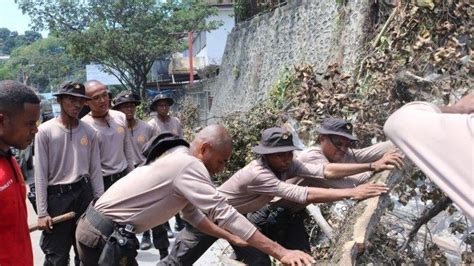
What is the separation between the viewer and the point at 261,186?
4.18m

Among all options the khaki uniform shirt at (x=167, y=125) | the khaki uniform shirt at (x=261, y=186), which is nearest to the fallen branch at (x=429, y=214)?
the khaki uniform shirt at (x=261, y=186)

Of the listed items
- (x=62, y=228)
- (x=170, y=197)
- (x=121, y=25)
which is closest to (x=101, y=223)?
(x=170, y=197)

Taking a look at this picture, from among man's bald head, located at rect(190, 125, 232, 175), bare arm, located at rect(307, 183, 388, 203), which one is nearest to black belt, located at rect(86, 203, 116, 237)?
man's bald head, located at rect(190, 125, 232, 175)

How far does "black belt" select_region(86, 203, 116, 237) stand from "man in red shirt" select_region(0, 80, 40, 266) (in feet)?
3.08

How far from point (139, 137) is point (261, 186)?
308 centimetres

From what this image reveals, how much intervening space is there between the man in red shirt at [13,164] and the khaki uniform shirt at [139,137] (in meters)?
3.91

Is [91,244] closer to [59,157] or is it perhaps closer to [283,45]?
[59,157]

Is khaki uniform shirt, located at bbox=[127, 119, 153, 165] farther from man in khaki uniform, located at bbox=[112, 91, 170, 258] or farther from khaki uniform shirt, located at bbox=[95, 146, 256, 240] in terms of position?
khaki uniform shirt, located at bbox=[95, 146, 256, 240]

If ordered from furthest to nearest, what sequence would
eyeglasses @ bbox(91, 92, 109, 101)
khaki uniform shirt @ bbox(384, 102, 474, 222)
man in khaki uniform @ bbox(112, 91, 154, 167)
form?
man in khaki uniform @ bbox(112, 91, 154, 167), eyeglasses @ bbox(91, 92, 109, 101), khaki uniform shirt @ bbox(384, 102, 474, 222)

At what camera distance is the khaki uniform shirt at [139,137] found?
263 inches

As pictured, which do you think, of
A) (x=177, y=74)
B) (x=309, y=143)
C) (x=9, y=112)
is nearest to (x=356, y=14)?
(x=309, y=143)

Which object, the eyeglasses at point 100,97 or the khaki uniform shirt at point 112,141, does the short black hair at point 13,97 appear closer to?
the eyeglasses at point 100,97

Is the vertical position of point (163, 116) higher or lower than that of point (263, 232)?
higher

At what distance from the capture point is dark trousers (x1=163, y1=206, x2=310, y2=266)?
14.6 ft
